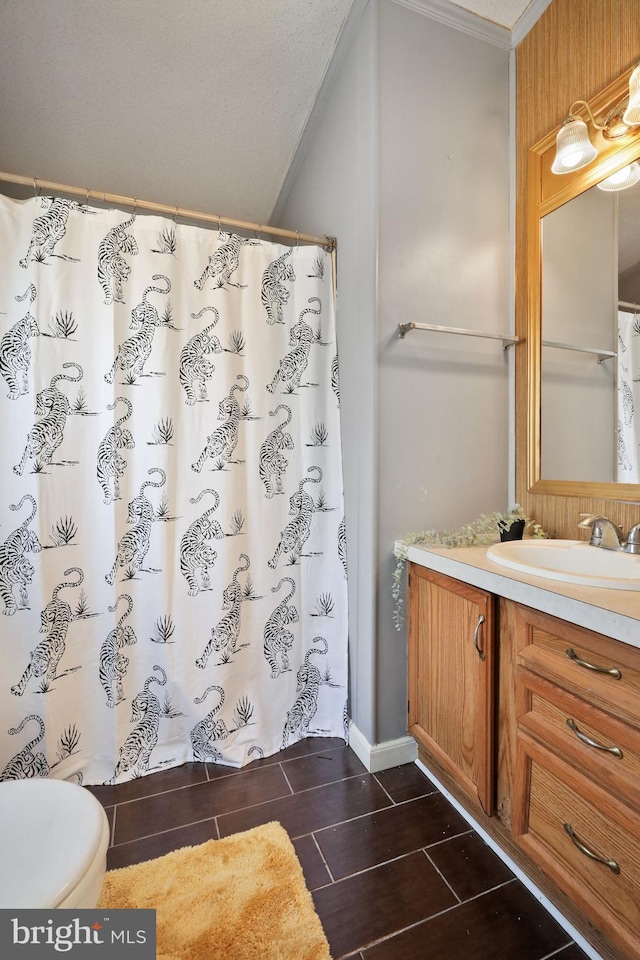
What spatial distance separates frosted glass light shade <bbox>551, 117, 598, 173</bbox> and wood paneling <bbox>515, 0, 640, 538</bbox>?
0.20 m

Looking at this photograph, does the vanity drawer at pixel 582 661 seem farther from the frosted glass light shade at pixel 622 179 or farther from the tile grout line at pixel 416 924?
the frosted glass light shade at pixel 622 179

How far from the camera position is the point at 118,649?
154 cm

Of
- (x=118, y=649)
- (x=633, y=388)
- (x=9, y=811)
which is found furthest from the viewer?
(x=118, y=649)

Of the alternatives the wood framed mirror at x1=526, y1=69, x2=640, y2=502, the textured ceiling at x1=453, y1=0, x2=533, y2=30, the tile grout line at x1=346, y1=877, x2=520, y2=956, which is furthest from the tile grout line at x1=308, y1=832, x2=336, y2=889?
the textured ceiling at x1=453, y1=0, x2=533, y2=30

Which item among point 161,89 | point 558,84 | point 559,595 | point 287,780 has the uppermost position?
point 161,89

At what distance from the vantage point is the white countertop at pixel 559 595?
2.64 feet

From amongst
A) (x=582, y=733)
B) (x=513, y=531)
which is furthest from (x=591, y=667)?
(x=513, y=531)

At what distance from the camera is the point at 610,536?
4.09 ft

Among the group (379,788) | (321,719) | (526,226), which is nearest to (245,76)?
(526,226)

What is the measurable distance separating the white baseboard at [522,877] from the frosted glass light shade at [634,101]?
81.3 inches

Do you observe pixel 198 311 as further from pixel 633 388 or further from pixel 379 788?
pixel 379 788

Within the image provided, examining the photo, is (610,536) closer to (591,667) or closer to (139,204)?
(591,667)

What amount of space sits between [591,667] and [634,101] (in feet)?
4.81

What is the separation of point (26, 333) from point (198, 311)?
22.5 inches
